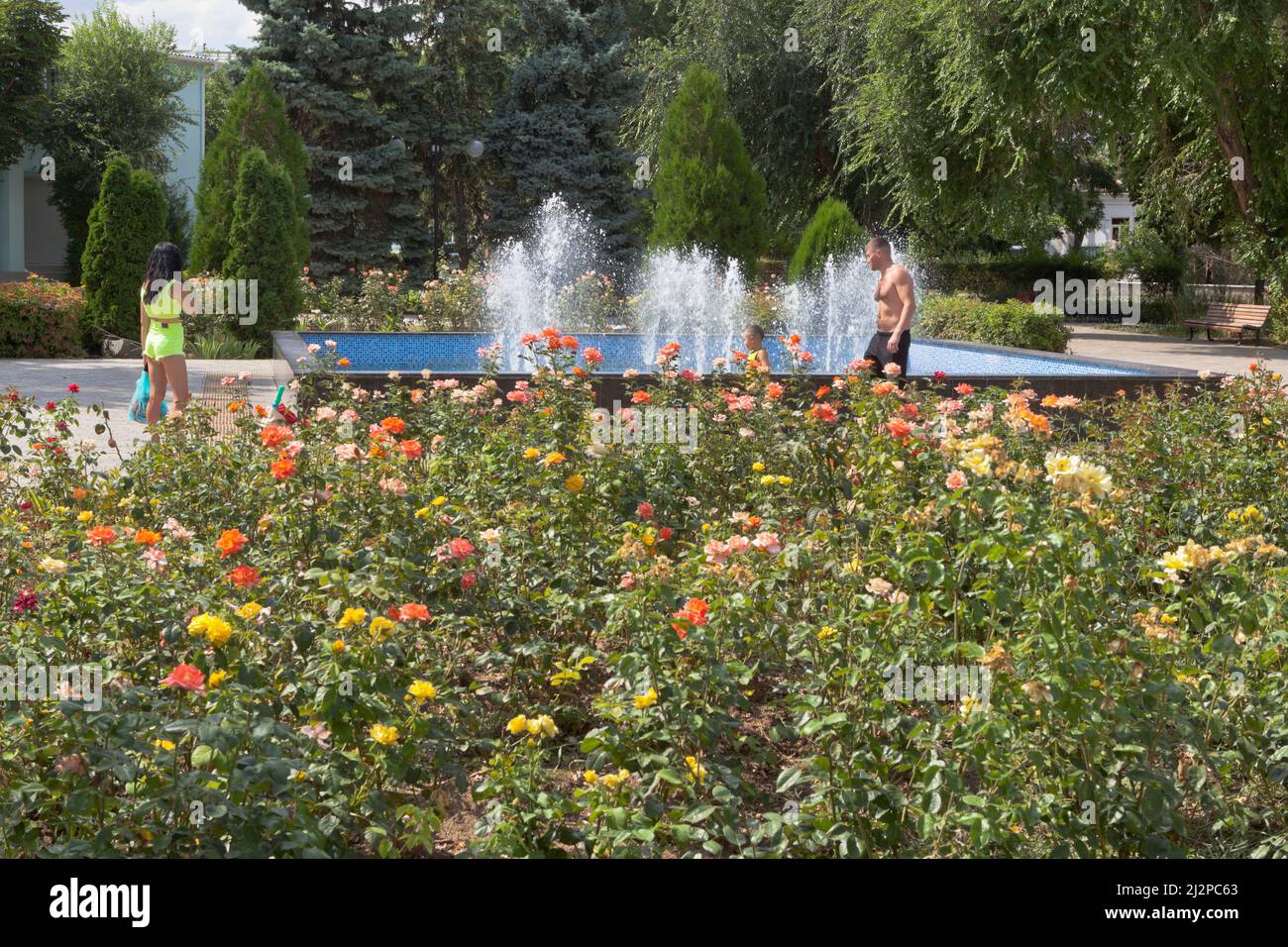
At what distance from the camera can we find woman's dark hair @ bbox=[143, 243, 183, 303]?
8047 millimetres

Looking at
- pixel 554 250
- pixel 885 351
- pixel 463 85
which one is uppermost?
pixel 463 85

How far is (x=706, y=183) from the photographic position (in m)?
20.1

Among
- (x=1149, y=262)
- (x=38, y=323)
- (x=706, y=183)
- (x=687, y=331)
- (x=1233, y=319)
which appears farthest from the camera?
(x=1149, y=262)

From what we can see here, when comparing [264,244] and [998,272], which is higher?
[998,272]

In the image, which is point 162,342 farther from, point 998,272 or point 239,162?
point 998,272

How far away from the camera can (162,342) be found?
808 cm

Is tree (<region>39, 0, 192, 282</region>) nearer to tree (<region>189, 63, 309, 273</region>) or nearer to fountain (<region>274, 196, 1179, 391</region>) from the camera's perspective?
tree (<region>189, 63, 309, 273</region>)

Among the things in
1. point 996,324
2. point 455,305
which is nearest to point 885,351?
point 455,305

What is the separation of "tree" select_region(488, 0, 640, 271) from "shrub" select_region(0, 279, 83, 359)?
12.9 m

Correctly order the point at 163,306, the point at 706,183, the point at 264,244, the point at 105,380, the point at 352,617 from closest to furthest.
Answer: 1. the point at 352,617
2. the point at 163,306
3. the point at 105,380
4. the point at 264,244
5. the point at 706,183

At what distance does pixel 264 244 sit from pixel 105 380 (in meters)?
3.60

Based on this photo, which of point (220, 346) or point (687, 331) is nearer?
point (220, 346)

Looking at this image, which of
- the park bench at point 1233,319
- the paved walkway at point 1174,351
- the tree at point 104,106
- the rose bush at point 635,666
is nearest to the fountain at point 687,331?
the paved walkway at point 1174,351

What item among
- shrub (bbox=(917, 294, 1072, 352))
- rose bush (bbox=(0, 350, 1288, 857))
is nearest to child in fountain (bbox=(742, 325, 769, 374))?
rose bush (bbox=(0, 350, 1288, 857))
